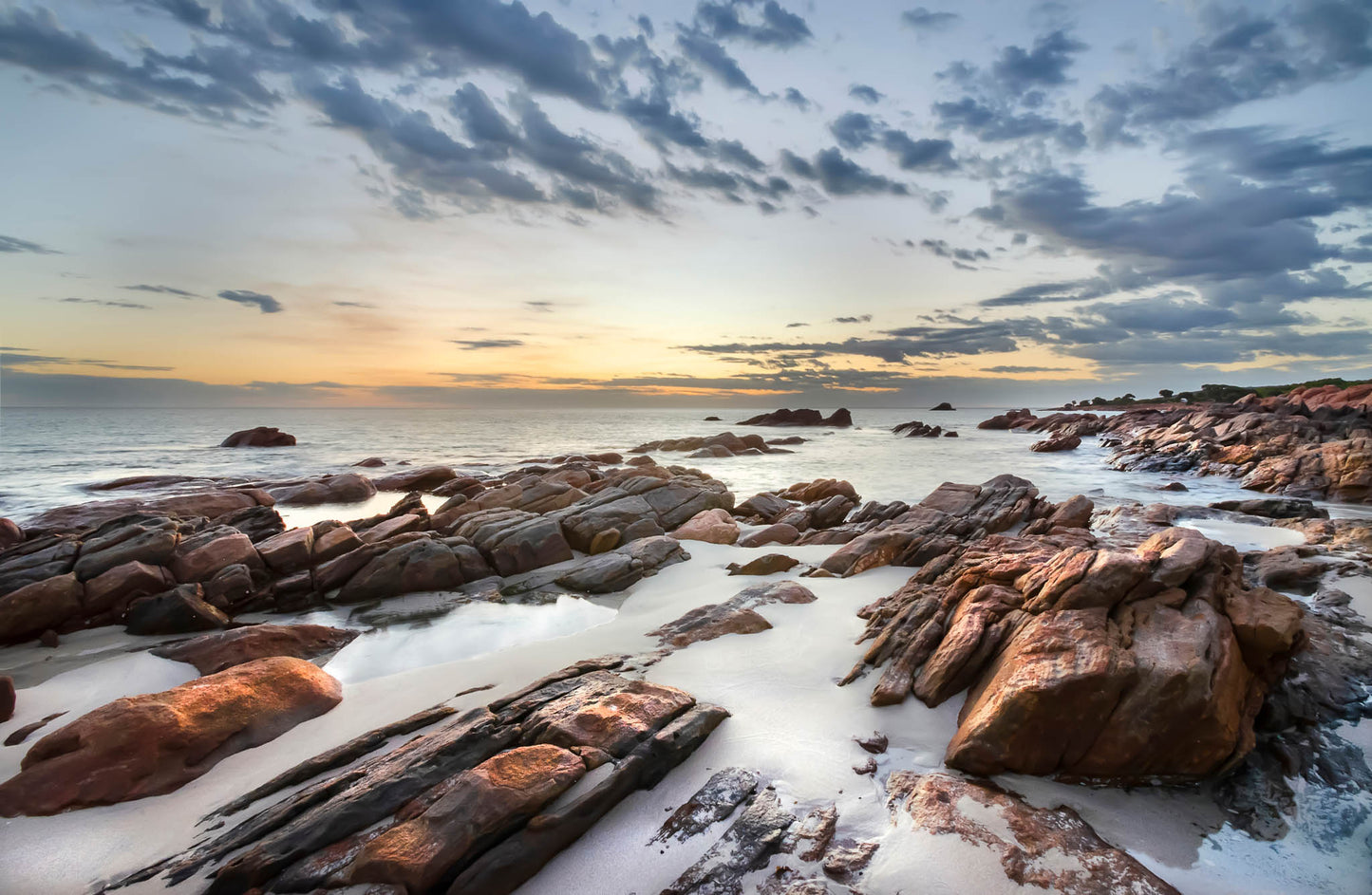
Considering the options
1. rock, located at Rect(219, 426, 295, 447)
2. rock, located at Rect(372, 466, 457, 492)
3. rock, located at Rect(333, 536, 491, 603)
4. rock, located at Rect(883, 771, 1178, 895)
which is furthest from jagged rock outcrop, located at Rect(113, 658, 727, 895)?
rock, located at Rect(219, 426, 295, 447)

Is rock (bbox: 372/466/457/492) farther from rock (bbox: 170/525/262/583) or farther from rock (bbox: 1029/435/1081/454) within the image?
rock (bbox: 1029/435/1081/454)

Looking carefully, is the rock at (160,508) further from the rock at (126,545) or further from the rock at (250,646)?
the rock at (250,646)

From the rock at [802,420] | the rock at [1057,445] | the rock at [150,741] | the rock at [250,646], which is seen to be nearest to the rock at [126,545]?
the rock at [250,646]

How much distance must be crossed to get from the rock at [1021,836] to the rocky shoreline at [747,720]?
22 millimetres

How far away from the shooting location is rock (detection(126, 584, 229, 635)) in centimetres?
972

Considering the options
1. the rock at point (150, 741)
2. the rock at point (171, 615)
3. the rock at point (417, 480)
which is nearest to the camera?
the rock at point (150, 741)

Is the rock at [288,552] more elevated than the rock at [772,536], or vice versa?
the rock at [288,552]

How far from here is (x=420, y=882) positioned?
3908 mm

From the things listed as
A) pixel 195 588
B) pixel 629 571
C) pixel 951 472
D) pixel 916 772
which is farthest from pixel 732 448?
pixel 916 772

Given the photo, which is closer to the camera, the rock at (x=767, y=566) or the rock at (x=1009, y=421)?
the rock at (x=767, y=566)

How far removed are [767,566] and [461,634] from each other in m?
6.11

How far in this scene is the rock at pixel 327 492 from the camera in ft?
76.6

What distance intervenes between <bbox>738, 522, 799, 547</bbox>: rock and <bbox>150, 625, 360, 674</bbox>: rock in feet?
30.2

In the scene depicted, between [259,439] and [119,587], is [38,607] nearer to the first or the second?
[119,587]
